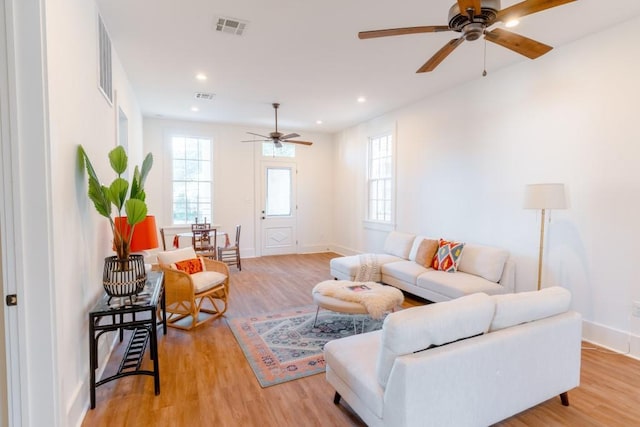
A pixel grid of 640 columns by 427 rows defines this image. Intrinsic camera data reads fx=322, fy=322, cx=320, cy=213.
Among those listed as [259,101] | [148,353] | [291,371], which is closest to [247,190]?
[259,101]

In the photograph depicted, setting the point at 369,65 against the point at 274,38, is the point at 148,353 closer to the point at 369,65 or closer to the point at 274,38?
the point at 274,38

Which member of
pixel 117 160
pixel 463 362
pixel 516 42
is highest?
pixel 516 42

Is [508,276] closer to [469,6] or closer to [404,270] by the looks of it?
[404,270]

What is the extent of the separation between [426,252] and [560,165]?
1.84 meters

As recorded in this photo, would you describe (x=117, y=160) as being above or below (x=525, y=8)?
below

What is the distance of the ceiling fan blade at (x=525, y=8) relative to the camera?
5.86 ft

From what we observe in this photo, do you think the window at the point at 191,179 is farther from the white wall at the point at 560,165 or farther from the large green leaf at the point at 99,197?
the large green leaf at the point at 99,197

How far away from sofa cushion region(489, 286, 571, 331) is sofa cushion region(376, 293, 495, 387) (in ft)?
0.33

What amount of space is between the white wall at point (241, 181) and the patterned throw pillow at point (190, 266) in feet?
10.9

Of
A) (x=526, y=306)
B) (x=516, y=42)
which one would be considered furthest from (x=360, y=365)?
(x=516, y=42)

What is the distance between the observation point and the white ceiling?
2740 mm

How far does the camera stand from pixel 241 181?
7301mm

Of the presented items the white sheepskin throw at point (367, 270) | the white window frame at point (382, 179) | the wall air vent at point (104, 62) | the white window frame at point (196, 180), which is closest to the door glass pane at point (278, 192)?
the white window frame at point (196, 180)

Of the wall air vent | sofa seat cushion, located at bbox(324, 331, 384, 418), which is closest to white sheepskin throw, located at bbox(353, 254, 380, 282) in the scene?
sofa seat cushion, located at bbox(324, 331, 384, 418)
